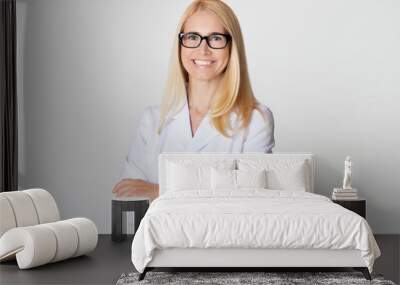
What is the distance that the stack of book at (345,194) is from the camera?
694cm

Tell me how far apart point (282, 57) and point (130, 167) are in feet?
6.46

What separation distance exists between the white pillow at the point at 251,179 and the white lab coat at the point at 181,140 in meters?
0.66

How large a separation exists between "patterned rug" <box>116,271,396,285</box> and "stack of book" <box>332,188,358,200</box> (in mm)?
1764

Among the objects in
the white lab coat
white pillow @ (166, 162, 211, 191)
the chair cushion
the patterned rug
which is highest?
the white lab coat

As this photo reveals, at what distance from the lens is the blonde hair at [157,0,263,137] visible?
283 inches

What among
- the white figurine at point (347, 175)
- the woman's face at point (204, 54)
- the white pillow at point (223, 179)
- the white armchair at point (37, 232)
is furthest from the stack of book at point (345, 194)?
the white armchair at point (37, 232)

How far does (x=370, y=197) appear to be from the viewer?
7.27 meters

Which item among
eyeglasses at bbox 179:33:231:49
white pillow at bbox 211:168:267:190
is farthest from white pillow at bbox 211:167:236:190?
eyeglasses at bbox 179:33:231:49

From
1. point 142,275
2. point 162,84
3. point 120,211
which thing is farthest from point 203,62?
point 142,275

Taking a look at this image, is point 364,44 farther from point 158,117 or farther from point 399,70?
point 158,117

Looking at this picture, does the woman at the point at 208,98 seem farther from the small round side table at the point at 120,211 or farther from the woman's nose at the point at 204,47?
the small round side table at the point at 120,211

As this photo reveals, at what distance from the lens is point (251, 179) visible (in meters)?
6.49

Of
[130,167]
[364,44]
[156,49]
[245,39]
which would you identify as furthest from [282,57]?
[130,167]

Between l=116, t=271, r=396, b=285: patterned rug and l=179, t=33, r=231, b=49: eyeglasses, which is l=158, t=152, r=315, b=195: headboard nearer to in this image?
l=179, t=33, r=231, b=49: eyeglasses
